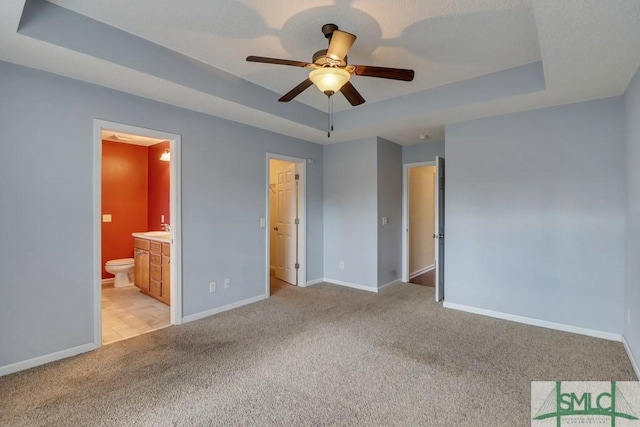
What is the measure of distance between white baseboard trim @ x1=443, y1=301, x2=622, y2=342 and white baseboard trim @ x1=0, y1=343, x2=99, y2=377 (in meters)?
3.94

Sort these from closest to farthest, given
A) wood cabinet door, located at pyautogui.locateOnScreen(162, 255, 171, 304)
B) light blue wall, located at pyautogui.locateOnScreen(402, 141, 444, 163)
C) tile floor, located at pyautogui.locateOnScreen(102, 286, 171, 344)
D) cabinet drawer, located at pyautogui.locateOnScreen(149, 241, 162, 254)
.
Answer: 1. tile floor, located at pyautogui.locateOnScreen(102, 286, 171, 344)
2. wood cabinet door, located at pyautogui.locateOnScreen(162, 255, 171, 304)
3. cabinet drawer, located at pyautogui.locateOnScreen(149, 241, 162, 254)
4. light blue wall, located at pyautogui.locateOnScreen(402, 141, 444, 163)

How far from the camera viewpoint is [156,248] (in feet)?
13.7

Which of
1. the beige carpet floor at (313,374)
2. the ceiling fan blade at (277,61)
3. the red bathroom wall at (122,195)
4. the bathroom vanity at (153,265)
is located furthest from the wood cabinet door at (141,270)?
the ceiling fan blade at (277,61)

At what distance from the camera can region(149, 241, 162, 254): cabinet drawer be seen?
13.5ft

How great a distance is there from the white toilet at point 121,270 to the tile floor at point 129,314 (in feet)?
0.70

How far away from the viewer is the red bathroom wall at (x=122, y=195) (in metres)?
5.13

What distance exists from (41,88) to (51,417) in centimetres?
243

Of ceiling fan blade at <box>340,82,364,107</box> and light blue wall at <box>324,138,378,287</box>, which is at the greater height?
ceiling fan blade at <box>340,82,364,107</box>

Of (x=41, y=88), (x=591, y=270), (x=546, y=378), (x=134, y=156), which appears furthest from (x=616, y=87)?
(x=134, y=156)

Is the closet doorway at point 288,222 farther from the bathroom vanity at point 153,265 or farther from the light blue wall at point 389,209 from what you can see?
the bathroom vanity at point 153,265

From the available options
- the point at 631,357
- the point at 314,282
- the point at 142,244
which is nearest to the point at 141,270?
the point at 142,244

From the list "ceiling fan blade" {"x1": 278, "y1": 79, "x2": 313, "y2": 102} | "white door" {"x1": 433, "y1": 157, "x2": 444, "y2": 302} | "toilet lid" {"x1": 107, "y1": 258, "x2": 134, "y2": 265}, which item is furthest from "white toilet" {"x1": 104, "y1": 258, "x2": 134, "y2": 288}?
"white door" {"x1": 433, "y1": 157, "x2": 444, "y2": 302}

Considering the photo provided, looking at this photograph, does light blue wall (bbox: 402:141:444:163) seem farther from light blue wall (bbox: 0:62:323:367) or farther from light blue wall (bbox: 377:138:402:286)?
light blue wall (bbox: 0:62:323:367)

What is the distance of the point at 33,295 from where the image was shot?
2.49m
